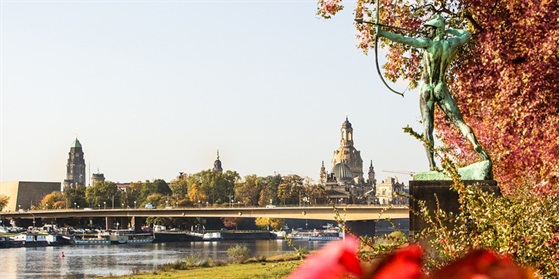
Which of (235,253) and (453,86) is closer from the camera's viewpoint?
(453,86)

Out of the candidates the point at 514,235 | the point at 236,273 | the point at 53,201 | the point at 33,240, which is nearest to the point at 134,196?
the point at 53,201

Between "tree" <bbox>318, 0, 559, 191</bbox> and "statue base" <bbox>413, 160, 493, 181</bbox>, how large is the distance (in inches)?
52.2

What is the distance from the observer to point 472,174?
13.0 metres

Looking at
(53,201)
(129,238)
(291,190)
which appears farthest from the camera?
(53,201)

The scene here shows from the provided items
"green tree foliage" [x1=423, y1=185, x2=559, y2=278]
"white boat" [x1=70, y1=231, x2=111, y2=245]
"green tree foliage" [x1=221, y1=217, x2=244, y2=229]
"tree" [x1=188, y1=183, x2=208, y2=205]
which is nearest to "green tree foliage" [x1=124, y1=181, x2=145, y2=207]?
"tree" [x1=188, y1=183, x2=208, y2=205]

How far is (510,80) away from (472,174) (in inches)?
158

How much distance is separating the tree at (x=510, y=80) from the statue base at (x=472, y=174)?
1.33m

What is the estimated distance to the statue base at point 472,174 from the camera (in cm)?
1280

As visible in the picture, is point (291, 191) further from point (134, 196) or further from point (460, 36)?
point (460, 36)

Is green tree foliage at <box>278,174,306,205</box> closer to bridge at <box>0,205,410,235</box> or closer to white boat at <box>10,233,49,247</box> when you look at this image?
bridge at <box>0,205,410,235</box>

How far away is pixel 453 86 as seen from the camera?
2067cm

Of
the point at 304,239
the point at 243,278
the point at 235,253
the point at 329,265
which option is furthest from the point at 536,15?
the point at 304,239

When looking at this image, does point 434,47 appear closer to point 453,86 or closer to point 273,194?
point 453,86

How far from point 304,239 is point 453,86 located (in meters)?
101
